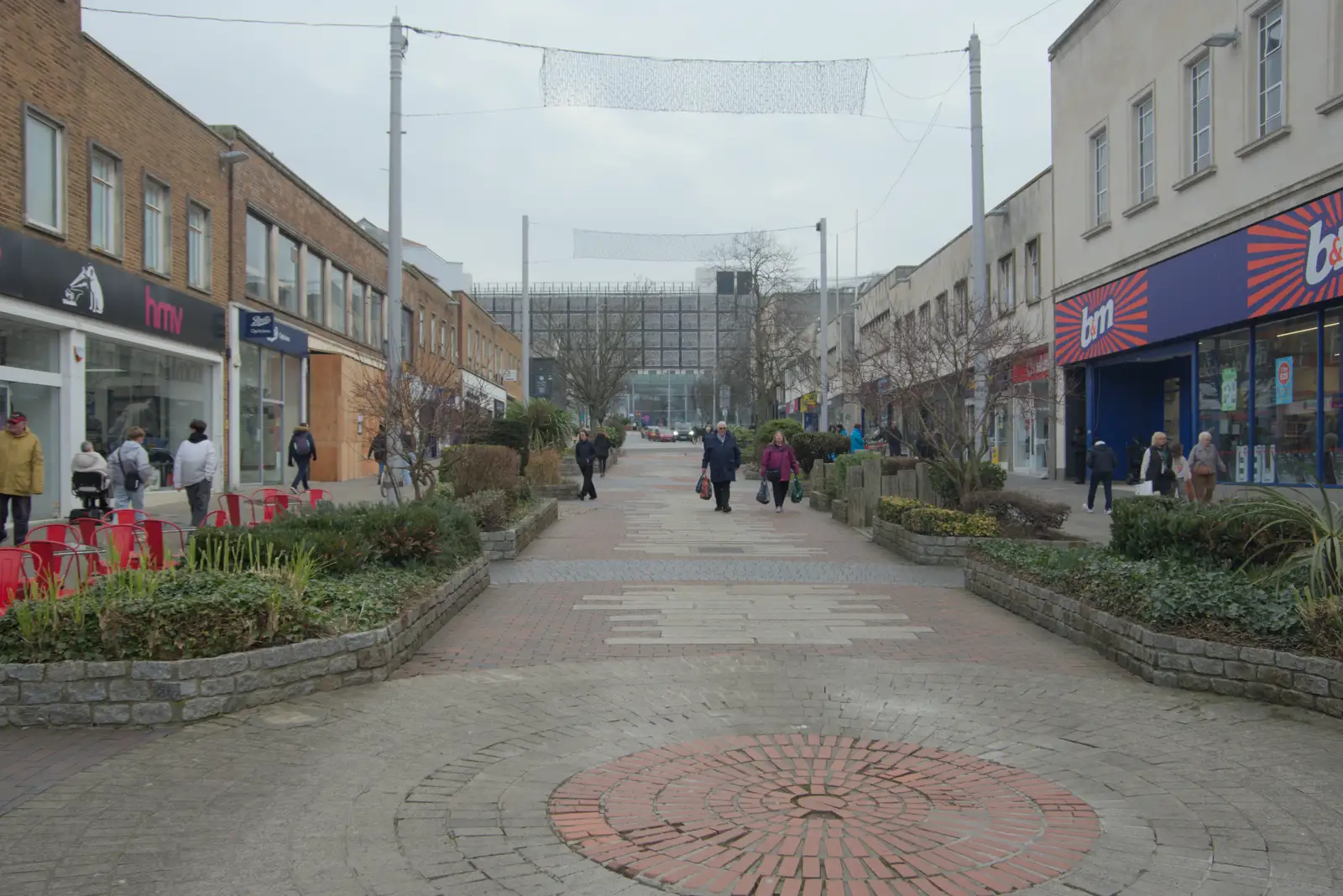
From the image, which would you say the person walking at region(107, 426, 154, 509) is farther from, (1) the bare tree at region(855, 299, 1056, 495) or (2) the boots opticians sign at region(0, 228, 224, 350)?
(1) the bare tree at region(855, 299, 1056, 495)

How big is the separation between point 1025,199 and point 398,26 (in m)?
18.4

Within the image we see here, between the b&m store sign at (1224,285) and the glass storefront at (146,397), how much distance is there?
62.2 feet

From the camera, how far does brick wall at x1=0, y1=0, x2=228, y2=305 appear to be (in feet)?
48.7

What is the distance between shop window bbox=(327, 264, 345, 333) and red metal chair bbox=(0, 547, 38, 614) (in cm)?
2426

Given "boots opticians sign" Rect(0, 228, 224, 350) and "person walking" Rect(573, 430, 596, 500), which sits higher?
"boots opticians sign" Rect(0, 228, 224, 350)

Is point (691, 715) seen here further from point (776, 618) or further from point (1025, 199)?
point (1025, 199)

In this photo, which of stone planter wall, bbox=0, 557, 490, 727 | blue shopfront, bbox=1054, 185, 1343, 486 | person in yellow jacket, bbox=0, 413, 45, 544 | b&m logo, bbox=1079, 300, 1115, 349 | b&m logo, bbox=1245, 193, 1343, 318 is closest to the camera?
stone planter wall, bbox=0, 557, 490, 727

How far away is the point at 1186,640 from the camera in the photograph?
21.2 feet

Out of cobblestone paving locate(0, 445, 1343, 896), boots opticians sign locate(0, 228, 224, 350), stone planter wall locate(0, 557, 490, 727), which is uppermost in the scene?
boots opticians sign locate(0, 228, 224, 350)

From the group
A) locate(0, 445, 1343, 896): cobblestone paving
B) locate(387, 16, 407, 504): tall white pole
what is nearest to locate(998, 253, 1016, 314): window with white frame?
locate(387, 16, 407, 504): tall white pole

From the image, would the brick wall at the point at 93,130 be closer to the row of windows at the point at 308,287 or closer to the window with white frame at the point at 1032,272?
the row of windows at the point at 308,287

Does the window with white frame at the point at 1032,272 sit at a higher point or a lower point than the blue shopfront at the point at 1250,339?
higher

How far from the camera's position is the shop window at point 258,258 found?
24.1 meters

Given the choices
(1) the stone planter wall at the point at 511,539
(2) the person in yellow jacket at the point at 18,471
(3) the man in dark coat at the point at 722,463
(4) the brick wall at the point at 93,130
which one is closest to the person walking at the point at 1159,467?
(3) the man in dark coat at the point at 722,463
